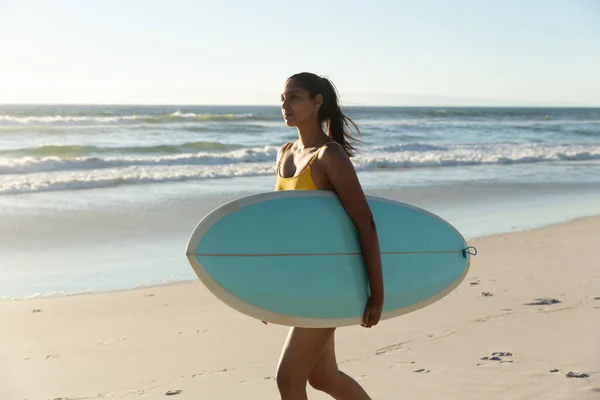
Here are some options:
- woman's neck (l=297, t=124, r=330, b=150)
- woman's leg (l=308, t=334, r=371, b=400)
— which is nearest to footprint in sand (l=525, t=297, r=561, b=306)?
woman's leg (l=308, t=334, r=371, b=400)

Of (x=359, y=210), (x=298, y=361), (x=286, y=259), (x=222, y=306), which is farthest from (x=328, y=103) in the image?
(x=222, y=306)

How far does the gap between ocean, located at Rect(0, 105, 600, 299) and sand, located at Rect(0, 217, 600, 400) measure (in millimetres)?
774

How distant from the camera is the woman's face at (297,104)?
247 cm

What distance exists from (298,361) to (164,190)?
9031mm

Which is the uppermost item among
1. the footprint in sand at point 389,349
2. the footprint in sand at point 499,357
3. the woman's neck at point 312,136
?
the woman's neck at point 312,136

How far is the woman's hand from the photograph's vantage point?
244 cm

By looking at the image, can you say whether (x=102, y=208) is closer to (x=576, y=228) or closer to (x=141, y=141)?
(x=576, y=228)

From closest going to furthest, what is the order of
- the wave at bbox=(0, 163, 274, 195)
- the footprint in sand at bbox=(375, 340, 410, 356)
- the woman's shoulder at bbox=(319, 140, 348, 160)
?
the woman's shoulder at bbox=(319, 140, 348, 160) < the footprint in sand at bbox=(375, 340, 410, 356) < the wave at bbox=(0, 163, 274, 195)

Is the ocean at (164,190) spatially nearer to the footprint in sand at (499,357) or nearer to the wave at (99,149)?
the wave at (99,149)

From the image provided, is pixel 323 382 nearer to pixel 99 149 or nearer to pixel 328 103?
pixel 328 103

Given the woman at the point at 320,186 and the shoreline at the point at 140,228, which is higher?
the woman at the point at 320,186

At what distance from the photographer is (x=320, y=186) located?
246 centimetres

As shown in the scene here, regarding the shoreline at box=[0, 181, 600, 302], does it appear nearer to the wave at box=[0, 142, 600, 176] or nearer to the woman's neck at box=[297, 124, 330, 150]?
the woman's neck at box=[297, 124, 330, 150]

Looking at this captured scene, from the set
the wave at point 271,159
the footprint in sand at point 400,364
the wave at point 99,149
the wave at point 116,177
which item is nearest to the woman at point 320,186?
the footprint in sand at point 400,364
